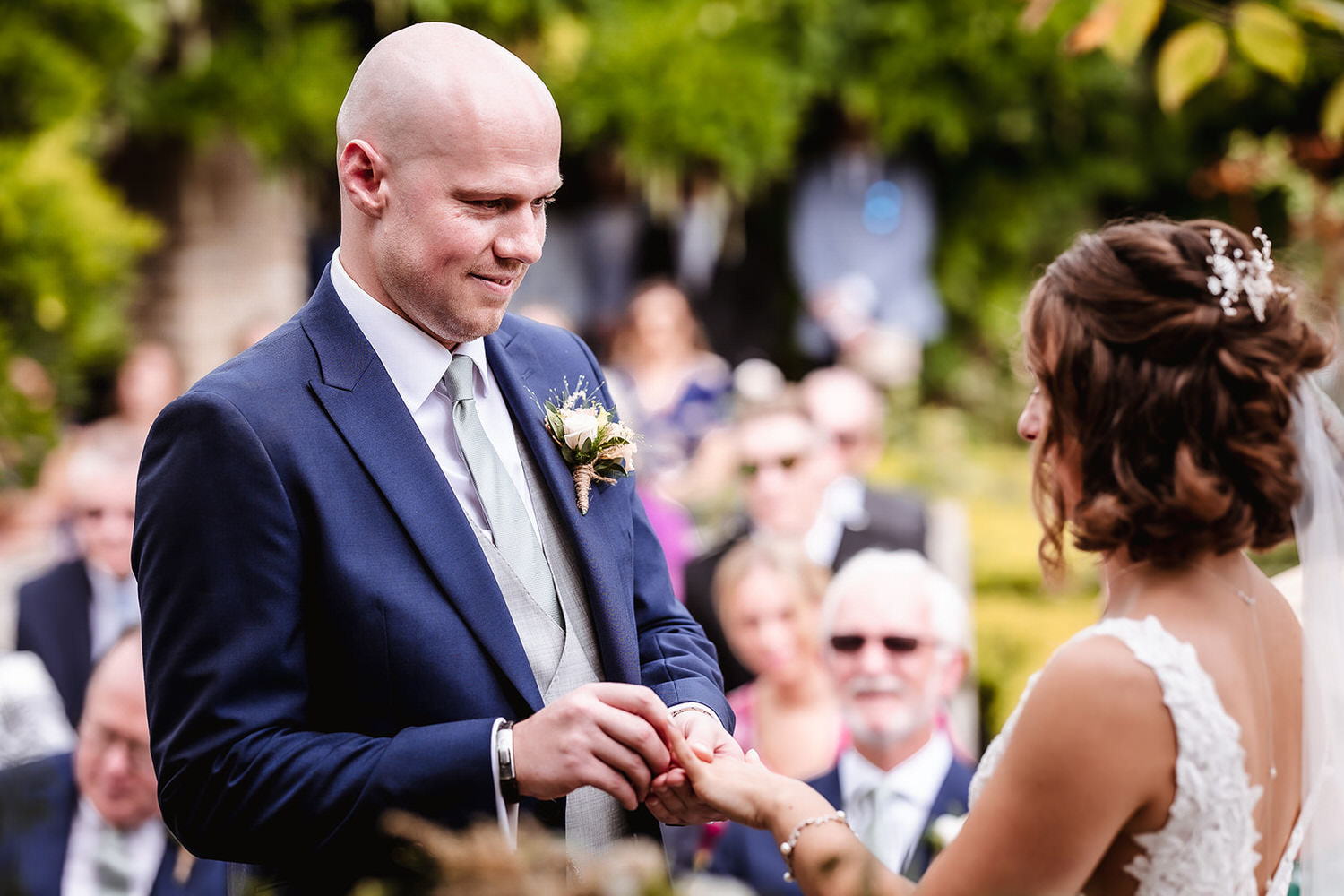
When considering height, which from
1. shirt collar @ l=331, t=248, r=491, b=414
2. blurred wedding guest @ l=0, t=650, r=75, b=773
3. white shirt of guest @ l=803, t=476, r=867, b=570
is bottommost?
blurred wedding guest @ l=0, t=650, r=75, b=773

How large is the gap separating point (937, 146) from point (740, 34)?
2024 millimetres

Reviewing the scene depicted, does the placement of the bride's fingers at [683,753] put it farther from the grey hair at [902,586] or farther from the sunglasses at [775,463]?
the sunglasses at [775,463]

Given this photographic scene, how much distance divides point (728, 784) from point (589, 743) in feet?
1.07

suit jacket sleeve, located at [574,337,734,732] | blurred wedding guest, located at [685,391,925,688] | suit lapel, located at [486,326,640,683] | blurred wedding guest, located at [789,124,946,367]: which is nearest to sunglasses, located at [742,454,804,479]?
blurred wedding guest, located at [685,391,925,688]

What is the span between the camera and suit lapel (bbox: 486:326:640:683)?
217 cm

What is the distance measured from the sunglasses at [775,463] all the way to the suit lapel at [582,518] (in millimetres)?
2949

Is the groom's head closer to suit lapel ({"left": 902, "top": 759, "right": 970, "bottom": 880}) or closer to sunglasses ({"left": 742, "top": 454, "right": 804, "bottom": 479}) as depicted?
suit lapel ({"left": 902, "top": 759, "right": 970, "bottom": 880})

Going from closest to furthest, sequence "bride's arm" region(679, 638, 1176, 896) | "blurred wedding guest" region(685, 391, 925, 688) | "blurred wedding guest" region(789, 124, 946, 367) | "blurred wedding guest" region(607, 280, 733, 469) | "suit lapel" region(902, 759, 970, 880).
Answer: "bride's arm" region(679, 638, 1176, 896), "suit lapel" region(902, 759, 970, 880), "blurred wedding guest" region(685, 391, 925, 688), "blurred wedding guest" region(607, 280, 733, 469), "blurred wedding guest" region(789, 124, 946, 367)

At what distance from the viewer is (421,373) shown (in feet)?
7.03

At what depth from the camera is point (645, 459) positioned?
6.70m

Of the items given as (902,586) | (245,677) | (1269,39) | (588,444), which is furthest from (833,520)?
(245,677)

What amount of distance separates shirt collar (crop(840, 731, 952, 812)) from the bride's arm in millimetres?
1875

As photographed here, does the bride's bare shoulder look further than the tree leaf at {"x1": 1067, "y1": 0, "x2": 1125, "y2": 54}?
No

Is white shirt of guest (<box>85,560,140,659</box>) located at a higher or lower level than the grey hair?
lower
